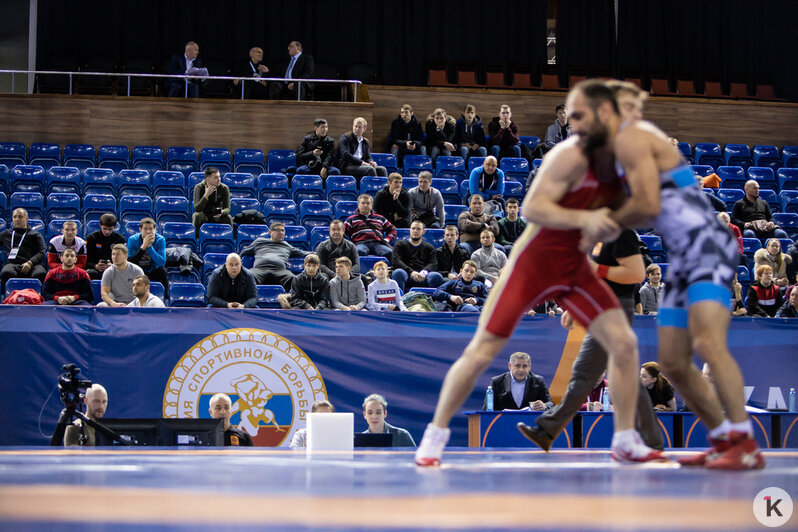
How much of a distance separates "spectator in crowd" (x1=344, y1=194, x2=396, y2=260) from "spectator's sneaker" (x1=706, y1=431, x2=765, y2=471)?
8177mm

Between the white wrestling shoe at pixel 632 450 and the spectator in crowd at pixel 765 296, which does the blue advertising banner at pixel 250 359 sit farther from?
the white wrestling shoe at pixel 632 450

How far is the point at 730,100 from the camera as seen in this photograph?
18.2 metres

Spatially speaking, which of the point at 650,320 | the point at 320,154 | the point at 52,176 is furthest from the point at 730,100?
the point at 52,176

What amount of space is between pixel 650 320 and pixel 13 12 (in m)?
15.6

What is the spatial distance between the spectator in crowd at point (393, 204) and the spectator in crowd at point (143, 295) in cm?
376

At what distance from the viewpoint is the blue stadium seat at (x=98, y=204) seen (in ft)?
40.1

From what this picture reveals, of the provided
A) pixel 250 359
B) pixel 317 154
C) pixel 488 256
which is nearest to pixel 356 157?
pixel 317 154

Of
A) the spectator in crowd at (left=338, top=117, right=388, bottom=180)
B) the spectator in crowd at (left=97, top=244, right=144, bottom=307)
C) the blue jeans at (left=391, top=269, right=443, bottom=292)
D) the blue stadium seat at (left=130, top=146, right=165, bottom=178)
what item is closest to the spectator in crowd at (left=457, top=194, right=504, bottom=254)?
the blue jeans at (left=391, top=269, right=443, bottom=292)

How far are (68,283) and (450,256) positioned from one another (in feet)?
14.2

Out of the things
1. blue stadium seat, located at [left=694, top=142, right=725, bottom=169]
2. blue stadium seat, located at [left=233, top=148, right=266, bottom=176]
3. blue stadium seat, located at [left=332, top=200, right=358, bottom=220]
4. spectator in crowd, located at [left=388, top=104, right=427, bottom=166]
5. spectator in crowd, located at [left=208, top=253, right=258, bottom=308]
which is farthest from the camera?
blue stadium seat, located at [left=694, top=142, right=725, bottom=169]

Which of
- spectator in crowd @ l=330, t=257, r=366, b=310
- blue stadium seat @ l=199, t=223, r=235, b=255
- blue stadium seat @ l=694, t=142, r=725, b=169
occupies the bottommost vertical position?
spectator in crowd @ l=330, t=257, r=366, b=310

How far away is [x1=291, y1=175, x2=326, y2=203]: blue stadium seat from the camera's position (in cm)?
1329

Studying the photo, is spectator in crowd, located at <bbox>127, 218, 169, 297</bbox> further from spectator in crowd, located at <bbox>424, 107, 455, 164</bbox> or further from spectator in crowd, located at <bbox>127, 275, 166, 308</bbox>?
spectator in crowd, located at <bbox>424, 107, 455, 164</bbox>

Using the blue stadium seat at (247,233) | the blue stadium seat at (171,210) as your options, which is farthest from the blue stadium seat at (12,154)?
the blue stadium seat at (247,233)
